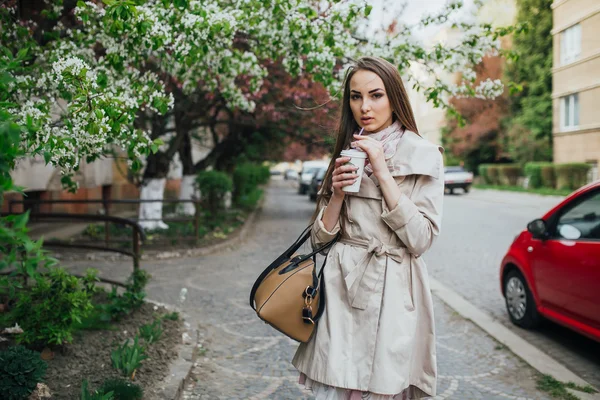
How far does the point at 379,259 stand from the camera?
7.95 feet

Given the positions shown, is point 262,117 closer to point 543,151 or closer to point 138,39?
point 138,39

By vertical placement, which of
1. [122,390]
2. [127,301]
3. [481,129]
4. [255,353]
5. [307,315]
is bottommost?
[255,353]

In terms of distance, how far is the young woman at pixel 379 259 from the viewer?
2.36m

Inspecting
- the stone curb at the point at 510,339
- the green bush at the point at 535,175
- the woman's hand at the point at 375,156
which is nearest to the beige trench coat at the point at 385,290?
the woman's hand at the point at 375,156

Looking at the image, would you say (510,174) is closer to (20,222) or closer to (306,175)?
(306,175)

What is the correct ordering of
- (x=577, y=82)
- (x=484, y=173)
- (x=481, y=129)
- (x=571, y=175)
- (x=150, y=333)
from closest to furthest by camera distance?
(x=150, y=333), (x=571, y=175), (x=577, y=82), (x=481, y=129), (x=484, y=173)

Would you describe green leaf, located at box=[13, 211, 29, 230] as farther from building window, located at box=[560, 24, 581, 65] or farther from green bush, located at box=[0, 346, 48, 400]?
building window, located at box=[560, 24, 581, 65]

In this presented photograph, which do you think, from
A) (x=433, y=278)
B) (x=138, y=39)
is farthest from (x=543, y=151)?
(x=138, y=39)

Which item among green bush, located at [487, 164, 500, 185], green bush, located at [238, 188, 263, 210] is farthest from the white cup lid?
green bush, located at [487, 164, 500, 185]

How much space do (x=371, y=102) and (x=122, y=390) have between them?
250 centimetres

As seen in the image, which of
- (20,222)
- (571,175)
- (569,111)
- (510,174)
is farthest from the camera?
(510,174)

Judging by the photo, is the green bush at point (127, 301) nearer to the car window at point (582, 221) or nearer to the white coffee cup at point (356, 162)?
the white coffee cup at point (356, 162)

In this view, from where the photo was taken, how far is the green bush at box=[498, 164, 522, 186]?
39906 millimetres

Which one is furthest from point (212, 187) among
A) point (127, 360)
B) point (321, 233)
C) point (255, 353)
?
point (321, 233)
